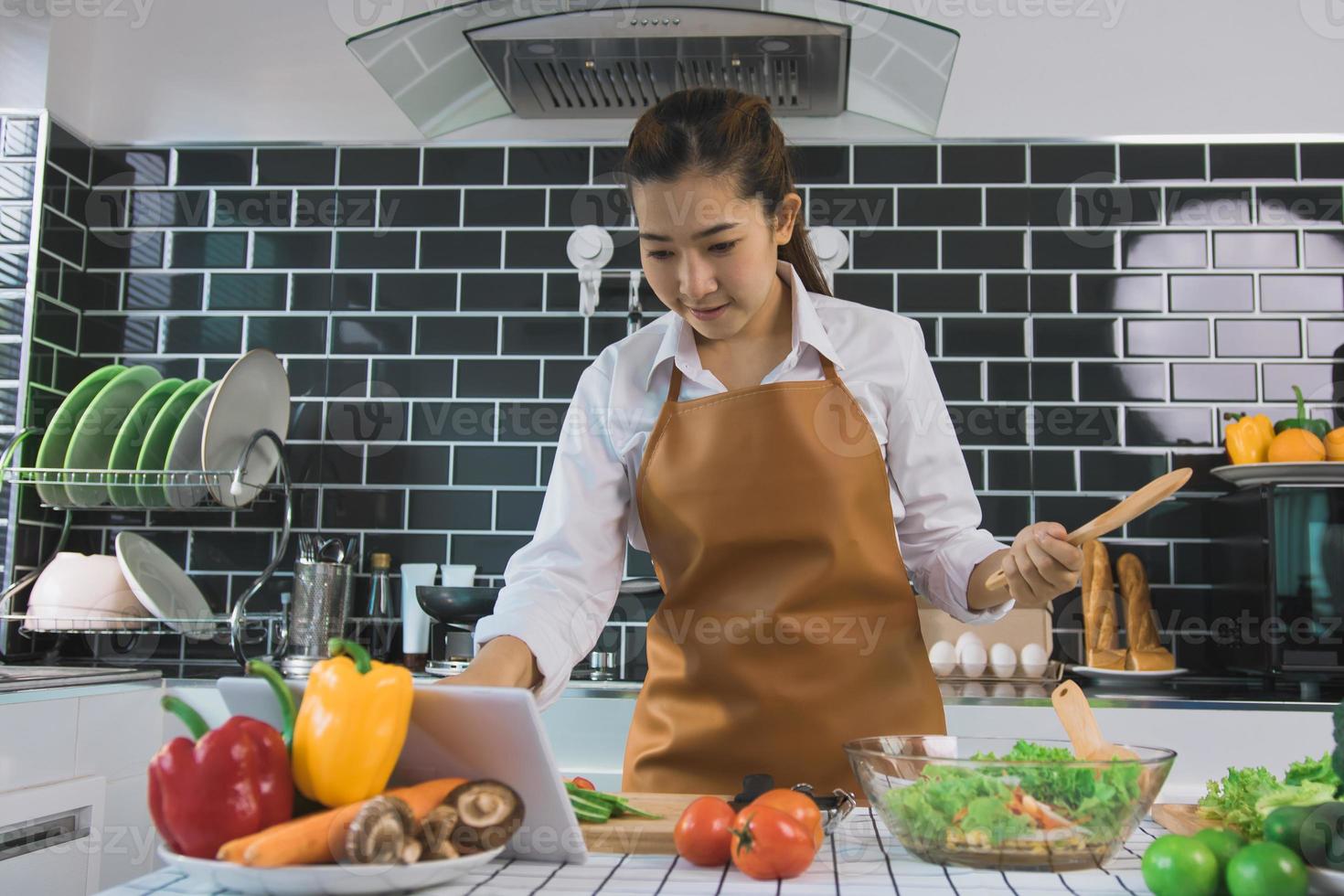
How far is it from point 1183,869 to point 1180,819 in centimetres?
27

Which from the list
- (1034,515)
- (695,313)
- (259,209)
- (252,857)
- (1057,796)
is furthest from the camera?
(259,209)

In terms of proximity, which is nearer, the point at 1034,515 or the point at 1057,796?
the point at 1057,796

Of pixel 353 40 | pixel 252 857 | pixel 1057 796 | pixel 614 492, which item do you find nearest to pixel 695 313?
pixel 614 492

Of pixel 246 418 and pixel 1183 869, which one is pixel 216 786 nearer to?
pixel 1183 869

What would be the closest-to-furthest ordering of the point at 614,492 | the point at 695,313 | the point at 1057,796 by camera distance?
the point at 1057,796 → the point at 695,313 → the point at 614,492

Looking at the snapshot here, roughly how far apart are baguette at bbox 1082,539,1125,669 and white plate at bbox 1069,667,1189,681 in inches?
1.4

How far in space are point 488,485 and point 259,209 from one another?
0.86 m

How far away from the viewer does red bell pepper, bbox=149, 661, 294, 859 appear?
2.38ft

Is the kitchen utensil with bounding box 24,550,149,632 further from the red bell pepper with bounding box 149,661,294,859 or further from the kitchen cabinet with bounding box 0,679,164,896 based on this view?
the red bell pepper with bounding box 149,661,294,859

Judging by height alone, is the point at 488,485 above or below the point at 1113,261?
below

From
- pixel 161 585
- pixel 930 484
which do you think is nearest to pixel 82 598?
pixel 161 585

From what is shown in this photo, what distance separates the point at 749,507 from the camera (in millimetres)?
1409

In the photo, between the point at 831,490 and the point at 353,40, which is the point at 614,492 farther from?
the point at 353,40

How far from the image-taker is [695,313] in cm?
138
